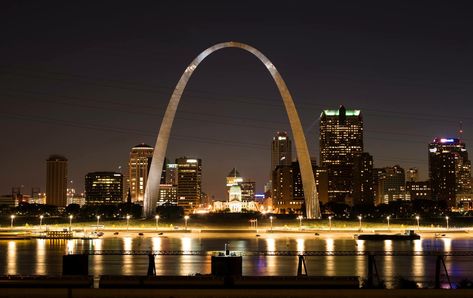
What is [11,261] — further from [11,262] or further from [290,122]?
[290,122]

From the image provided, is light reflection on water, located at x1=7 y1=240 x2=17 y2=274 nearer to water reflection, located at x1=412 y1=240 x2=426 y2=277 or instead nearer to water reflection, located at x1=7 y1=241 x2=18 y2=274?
water reflection, located at x1=7 y1=241 x2=18 y2=274

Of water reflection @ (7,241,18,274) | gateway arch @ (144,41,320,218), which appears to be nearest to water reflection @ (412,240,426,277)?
water reflection @ (7,241,18,274)

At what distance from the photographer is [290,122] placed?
94.1 m

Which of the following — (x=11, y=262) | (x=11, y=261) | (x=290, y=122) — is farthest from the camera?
(x=290, y=122)

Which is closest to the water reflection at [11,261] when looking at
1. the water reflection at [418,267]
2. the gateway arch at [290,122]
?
the water reflection at [418,267]

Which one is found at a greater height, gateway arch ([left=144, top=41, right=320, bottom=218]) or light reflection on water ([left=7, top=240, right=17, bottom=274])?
gateway arch ([left=144, top=41, right=320, bottom=218])

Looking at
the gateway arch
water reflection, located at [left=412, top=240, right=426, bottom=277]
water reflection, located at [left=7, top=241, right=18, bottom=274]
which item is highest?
the gateway arch

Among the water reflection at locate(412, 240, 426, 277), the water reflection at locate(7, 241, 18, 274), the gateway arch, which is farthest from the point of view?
the gateway arch

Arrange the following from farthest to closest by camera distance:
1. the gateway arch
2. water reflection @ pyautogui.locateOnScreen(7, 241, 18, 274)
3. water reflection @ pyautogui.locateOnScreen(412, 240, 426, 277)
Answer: the gateway arch
water reflection @ pyautogui.locateOnScreen(412, 240, 426, 277)
water reflection @ pyautogui.locateOnScreen(7, 241, 18, 274)

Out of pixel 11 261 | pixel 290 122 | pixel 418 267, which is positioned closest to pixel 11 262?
pixel 11 261

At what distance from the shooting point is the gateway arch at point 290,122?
306 feet

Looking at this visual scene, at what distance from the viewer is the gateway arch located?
93.2 m

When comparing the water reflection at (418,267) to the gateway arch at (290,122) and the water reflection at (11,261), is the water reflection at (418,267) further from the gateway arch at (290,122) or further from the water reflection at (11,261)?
the gateway arch at (290,122)

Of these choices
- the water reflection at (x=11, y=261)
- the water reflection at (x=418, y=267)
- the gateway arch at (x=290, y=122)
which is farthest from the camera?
the gateway arch at (x=290, y=122)
